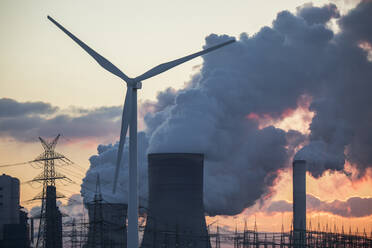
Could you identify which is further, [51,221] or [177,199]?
[51,221]

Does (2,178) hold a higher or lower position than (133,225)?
higher

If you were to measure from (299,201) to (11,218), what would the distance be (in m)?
38.1

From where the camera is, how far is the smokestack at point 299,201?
83312 mm

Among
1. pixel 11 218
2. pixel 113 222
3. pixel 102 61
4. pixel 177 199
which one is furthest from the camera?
pixel 113 222

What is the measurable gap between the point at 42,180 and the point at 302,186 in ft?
106

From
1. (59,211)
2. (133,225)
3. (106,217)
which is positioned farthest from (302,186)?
(133,225)

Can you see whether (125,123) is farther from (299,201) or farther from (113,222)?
(113,222)

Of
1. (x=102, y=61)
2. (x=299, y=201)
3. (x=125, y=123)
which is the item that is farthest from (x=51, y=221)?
(x=102, y=61)

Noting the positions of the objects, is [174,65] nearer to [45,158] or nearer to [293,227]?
[45,158]

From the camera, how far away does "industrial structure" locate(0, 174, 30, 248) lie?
84000 mm

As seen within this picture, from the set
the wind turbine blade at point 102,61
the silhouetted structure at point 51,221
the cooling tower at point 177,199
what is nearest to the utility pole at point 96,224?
the silhouetted structure at point 51,221

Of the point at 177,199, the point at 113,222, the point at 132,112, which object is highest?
the point at 132,112

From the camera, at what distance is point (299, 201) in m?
83.3

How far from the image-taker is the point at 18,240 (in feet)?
277
